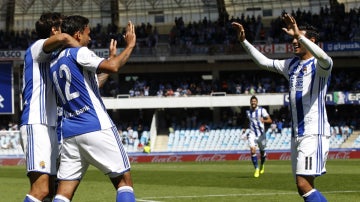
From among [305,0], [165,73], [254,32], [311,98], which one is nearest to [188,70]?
[165,73]

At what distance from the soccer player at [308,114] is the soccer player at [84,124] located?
2.20 metres

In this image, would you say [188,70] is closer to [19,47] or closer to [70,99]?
[19,47]

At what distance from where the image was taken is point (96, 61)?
Result: 784cm

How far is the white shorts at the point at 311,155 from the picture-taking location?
9.09 m

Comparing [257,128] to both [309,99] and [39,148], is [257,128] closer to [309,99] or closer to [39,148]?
[309,99]

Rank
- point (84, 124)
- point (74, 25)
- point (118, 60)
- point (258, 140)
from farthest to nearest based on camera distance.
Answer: point (258, 140)
point (74, 25)
point (84, 124)
point (118, 60)

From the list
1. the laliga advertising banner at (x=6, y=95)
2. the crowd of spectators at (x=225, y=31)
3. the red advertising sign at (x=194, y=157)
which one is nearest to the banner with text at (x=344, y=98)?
the crowd of spectators at (x=225, y=31)

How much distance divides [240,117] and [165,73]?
23.5 ft

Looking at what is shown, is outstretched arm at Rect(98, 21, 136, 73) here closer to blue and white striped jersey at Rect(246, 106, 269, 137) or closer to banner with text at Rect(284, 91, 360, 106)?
blue and white striped jersey at Rect(246, 106, 269, 137)

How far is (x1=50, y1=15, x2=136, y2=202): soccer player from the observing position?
313 inches

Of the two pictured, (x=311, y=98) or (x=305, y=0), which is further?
(x=305, y=0)

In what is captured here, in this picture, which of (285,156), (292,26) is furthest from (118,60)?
(285,156)

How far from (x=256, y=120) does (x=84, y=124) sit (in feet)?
52.2

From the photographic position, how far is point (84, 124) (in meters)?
8.03
